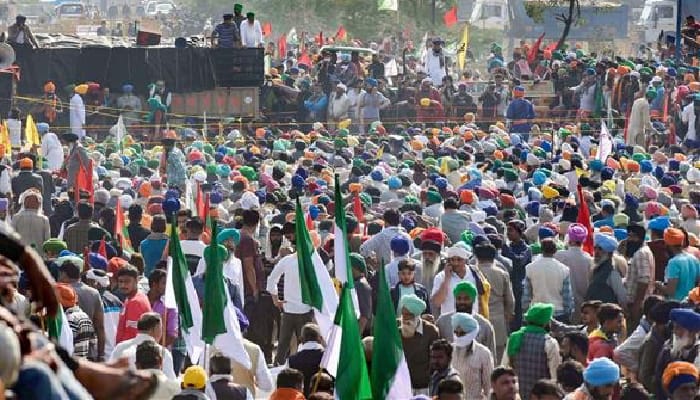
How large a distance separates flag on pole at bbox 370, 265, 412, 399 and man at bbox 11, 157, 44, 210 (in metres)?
9.20

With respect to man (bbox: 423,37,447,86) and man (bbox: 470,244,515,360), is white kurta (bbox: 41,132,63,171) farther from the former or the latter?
man (bbox: 423,37,447,86)

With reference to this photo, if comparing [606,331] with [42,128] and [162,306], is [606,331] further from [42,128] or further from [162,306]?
[42,128]

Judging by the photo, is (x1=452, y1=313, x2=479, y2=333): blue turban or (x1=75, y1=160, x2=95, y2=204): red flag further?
(x1=75, y1=160, x2=95, y2=204): red flag

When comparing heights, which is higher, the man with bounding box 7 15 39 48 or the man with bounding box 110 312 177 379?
the man with bounding box 7 15 39 48

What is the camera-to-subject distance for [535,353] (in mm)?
10156

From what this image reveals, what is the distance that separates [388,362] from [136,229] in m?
6.24

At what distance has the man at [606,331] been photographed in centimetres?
1051

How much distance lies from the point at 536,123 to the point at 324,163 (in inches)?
321

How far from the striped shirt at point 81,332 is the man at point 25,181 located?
7.63 metres

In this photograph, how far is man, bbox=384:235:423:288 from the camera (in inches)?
493

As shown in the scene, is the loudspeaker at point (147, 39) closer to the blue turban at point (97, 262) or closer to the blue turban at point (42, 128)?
the blue turban at point (42, 128)

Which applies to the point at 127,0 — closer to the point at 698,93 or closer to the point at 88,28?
the point at 88,28

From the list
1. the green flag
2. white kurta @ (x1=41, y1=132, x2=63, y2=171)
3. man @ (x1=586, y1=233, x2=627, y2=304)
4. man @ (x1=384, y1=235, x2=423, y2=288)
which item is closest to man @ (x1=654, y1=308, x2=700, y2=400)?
the green flag

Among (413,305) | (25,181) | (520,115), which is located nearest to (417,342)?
(413,305)
